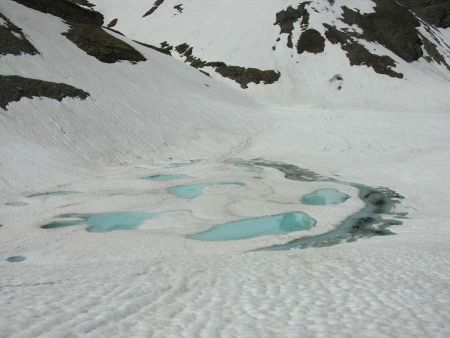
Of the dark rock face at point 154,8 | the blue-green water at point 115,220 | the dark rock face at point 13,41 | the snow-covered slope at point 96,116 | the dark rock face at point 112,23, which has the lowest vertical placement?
the blue-green water at point 115,220

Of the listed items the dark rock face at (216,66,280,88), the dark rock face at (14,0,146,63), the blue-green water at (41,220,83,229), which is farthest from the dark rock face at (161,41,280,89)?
the blue-green water at (41,220,83,229)

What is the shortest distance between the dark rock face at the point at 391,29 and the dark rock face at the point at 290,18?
6.82 m

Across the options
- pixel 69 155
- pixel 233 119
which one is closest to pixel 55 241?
pixel 69 155

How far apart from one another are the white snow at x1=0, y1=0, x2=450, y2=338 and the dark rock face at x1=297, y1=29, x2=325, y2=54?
22.4 m

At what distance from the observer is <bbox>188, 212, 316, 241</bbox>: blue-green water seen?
1420cm

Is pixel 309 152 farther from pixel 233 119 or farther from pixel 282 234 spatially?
pixel 282 234

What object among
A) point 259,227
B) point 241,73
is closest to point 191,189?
point 259,227

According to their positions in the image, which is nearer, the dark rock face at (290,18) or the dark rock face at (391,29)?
the dark rock face at (290,18)

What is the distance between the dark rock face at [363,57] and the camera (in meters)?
64.1

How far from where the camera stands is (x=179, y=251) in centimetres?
1244

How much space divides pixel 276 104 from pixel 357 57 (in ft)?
54.0

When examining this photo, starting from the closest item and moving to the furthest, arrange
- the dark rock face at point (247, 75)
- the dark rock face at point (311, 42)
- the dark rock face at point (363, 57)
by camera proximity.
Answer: the dark rock face at point (247, 75) < the dark rock face at point (363, 57) < the dark rock face at point (311, 42)

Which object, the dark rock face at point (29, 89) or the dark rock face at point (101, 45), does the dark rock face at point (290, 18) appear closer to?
the dark rock face at point (101, 45)

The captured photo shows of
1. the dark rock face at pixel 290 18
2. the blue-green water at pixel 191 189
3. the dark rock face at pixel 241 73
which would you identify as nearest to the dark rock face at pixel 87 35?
the dark rock face at pixel 241 73
